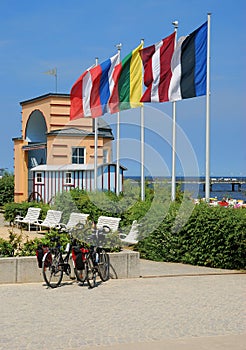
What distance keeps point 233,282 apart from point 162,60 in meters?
7.99

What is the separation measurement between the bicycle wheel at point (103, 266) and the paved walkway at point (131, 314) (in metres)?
0.19

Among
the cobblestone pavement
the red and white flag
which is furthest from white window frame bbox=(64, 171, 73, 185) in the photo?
the cobblestone pavement

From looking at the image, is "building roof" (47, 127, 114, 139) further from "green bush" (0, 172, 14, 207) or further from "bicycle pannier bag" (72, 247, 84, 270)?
"bicycle pannier bag" (72, 247, 84, 270)

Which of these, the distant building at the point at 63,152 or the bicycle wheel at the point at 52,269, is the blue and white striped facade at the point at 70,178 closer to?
the distant building at the point at 63,152

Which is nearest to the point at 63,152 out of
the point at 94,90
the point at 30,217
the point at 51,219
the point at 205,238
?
the point at 30,217

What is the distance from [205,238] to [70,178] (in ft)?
42.3

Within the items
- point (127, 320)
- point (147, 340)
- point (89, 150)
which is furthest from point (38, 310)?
point (89, 150)

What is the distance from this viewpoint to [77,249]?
11.0m

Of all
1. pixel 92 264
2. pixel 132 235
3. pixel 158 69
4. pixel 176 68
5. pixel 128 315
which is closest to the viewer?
pixel 128 315

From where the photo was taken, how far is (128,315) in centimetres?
884

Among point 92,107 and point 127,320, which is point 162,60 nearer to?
point 92,107

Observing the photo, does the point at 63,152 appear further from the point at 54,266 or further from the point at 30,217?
the point at 54,266

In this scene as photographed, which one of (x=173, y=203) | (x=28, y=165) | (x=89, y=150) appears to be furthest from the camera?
(x=28, y=165)

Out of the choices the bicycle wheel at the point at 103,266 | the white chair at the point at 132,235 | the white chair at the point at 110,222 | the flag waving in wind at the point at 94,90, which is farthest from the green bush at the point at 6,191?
the bicycle wheel at the point at 103,266
